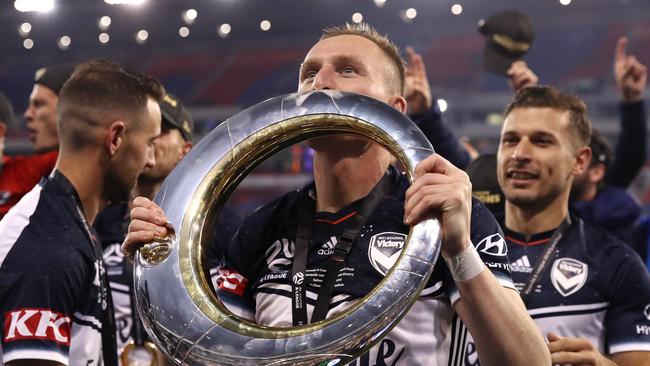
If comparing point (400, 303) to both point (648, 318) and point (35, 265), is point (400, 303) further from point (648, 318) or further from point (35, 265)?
point (648, 318)

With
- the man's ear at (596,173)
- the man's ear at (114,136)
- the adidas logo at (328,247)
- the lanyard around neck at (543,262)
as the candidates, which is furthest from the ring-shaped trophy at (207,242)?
the man's ear at (596,173)

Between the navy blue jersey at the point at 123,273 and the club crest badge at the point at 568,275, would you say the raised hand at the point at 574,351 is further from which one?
the navy blue jersey at the point at 123,273

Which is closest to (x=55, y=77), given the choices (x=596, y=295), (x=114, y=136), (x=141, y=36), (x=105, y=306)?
(x=114, y=136)

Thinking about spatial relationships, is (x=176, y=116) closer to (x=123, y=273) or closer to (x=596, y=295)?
(x=123, y=273)

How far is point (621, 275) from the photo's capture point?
2432 millimetres

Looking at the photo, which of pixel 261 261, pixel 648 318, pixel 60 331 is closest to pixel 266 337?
pixel 261 261

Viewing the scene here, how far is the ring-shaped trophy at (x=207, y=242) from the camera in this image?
4.44 feet

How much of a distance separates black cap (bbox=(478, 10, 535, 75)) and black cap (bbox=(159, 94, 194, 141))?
138cm

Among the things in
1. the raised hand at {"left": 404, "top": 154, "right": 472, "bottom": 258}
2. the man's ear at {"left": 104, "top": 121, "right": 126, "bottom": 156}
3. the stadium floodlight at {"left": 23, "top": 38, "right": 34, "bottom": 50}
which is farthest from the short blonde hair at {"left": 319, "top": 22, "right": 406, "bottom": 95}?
the stadium floodlight at {"left": 23, "top": 38, "right": 34, "bottom": 50}

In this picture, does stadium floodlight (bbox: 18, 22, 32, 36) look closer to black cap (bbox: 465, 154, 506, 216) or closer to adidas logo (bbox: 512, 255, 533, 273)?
black cap (bbox: 465, 154, 506, 216)

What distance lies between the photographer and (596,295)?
7.95ft

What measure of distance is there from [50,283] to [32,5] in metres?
13.2

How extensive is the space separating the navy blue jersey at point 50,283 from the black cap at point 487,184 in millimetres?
1559

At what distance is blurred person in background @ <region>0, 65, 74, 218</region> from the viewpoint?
3537 millimetres
